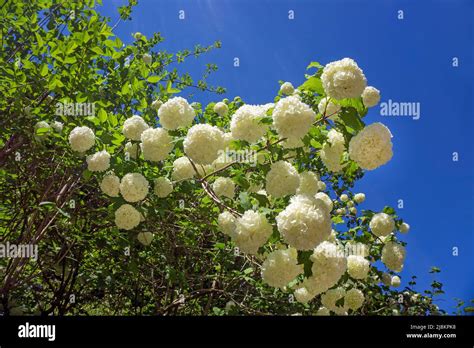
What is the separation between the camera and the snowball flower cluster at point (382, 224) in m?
3.53

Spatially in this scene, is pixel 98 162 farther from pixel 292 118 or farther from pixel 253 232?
pixel 292 118

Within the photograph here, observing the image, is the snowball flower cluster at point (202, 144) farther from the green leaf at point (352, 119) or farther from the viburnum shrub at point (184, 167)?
the green leaf at point (352, 119)

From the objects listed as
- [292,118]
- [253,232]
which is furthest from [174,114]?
[253,232]

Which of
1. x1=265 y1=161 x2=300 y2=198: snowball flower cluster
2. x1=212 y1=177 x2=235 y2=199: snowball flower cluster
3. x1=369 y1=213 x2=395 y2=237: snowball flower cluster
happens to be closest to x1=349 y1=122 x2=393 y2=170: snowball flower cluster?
x1=265 y1=161 x2=300 y2=198: snowball flower cluster

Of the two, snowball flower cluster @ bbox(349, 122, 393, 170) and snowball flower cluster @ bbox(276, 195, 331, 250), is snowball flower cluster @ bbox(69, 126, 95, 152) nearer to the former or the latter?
snowball flower cluster @ bbox(276, 195, 331, 250)

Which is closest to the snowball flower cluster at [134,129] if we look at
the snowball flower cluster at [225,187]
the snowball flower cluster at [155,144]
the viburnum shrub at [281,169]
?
the viburnum shrub at [281,169]

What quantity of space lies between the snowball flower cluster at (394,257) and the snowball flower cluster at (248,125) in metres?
1.64

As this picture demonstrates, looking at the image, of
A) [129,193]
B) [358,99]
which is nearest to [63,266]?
[129,193]

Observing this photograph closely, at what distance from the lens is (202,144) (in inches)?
101

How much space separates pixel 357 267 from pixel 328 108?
107 centimetres

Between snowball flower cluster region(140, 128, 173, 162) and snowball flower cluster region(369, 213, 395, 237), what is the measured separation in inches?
73.9

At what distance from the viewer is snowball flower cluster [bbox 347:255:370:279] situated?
270 centimetres
